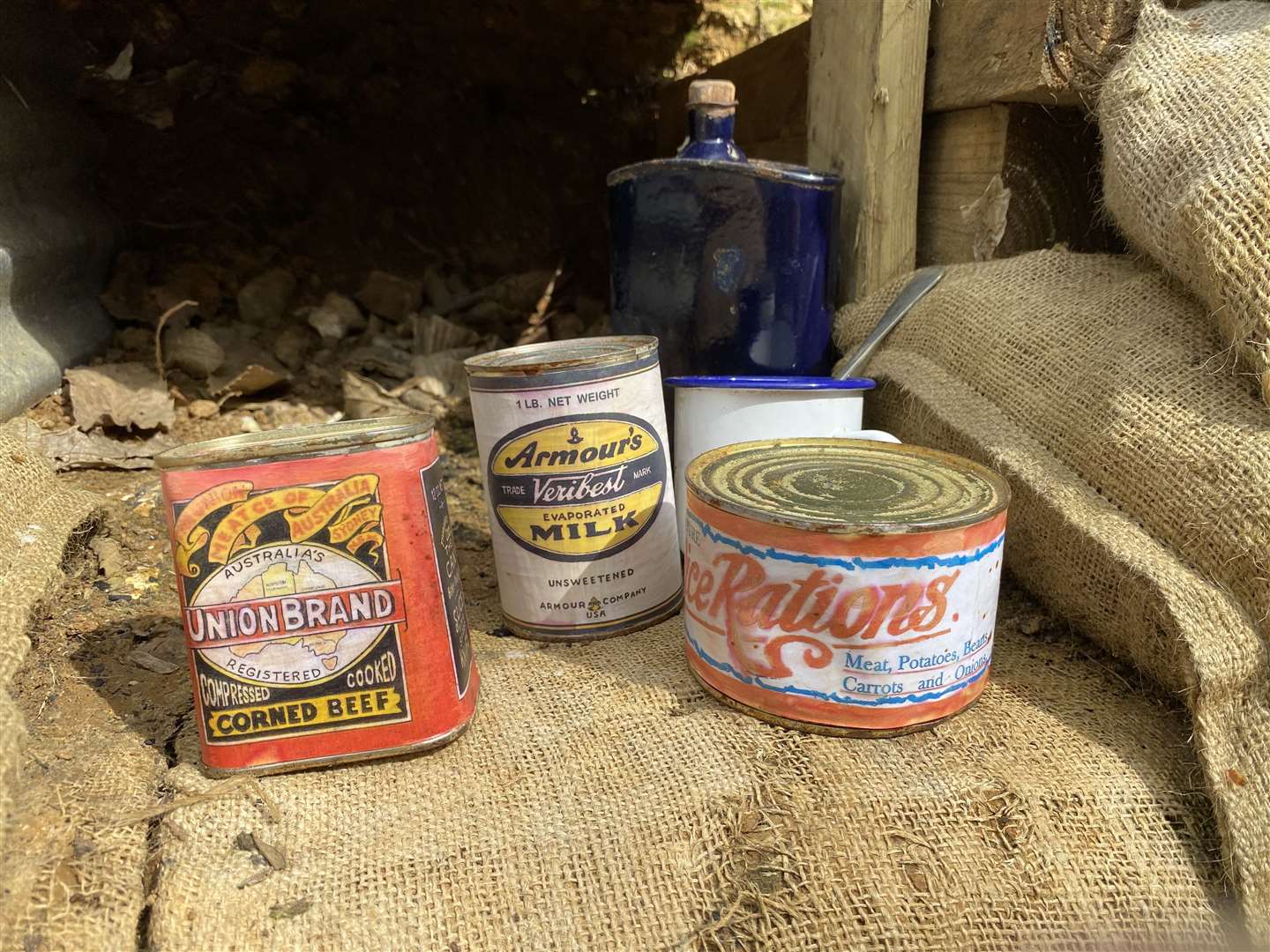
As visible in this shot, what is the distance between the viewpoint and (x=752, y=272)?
146 cm

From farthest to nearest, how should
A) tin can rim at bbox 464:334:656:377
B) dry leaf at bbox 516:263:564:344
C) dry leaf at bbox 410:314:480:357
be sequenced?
dry leaf at bbox 516:263:564:344 → dry leaf at bbox 410:314:480:357 → tin can rim at bbox 464:334:656:377

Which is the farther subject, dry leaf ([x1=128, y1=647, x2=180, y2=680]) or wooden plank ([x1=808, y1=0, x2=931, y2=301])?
wooden plank ([x1=808, y1=0, x2=931, y2=301])

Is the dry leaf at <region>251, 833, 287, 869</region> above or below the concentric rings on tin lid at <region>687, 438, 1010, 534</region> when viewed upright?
below

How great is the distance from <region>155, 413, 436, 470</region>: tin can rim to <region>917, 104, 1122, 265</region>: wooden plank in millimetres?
976

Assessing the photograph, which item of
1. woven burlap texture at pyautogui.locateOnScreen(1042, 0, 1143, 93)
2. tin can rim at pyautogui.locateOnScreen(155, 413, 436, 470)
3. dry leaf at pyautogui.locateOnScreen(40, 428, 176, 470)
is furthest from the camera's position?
dry leaf at pyautogui.locateOnScreen(40, 428, 176, 470)

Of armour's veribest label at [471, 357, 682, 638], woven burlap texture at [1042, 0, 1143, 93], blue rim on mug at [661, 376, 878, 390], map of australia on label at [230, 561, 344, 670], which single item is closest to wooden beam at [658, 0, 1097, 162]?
woven burlap texture at [1042, 0, 1143, 93]

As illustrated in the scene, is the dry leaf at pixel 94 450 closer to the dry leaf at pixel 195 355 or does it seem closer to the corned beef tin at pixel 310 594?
the dry leaf at pixel 195 355

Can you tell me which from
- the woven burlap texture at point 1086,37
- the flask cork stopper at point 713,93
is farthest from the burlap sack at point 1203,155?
the flask cork stopper at point 713,93

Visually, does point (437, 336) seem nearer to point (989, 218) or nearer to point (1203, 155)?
point (989, 218)

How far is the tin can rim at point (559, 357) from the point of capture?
1096 mm

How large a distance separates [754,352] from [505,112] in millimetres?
1480

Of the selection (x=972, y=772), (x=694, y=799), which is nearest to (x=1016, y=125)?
(x=972, y=772)

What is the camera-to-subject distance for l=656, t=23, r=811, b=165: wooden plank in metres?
2.07

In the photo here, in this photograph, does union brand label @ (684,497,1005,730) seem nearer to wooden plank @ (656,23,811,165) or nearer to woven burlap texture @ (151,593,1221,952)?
woven burlap texture @ (151,593,1221,952)
